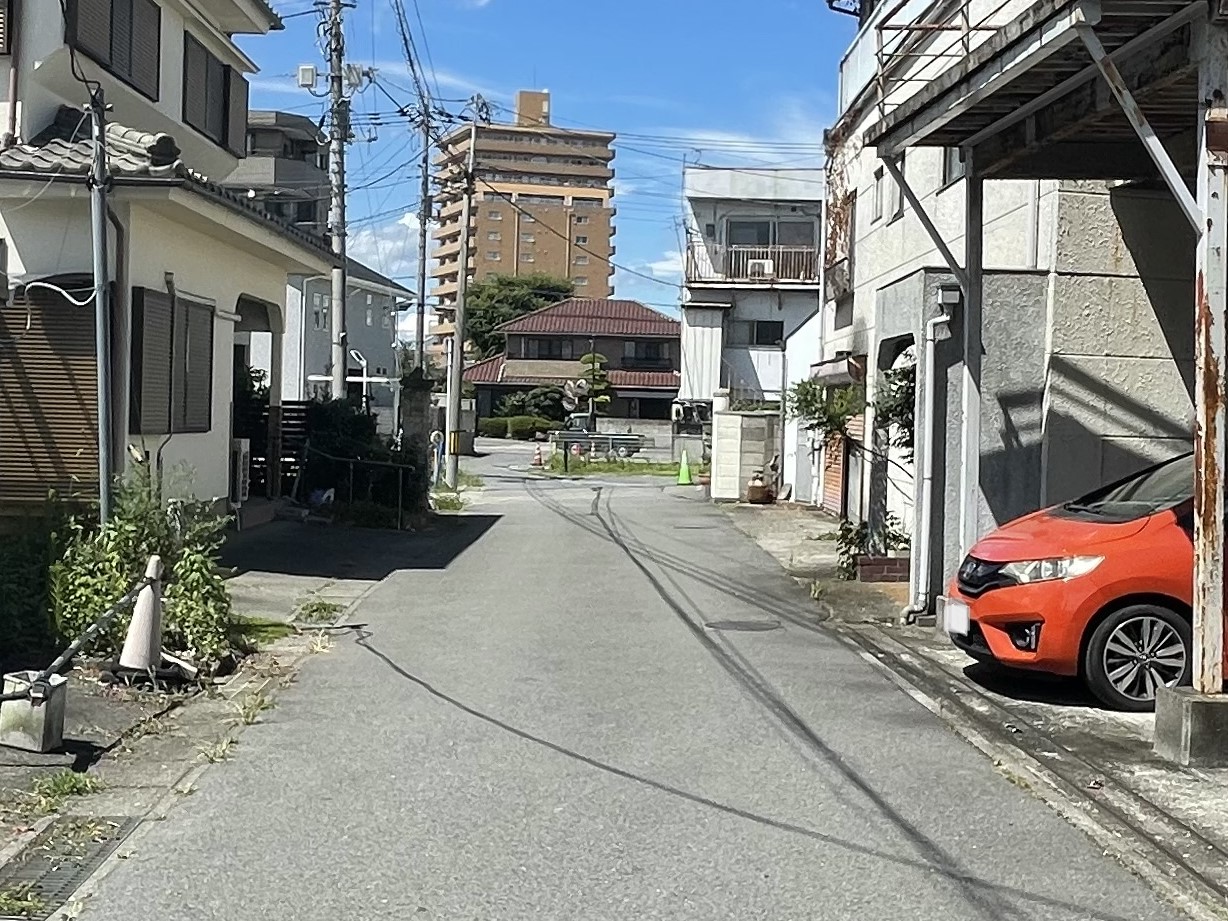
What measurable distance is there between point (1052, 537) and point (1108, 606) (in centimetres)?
63

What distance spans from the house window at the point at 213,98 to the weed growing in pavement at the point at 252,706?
38.0 ft

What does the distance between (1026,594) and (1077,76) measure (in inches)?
139

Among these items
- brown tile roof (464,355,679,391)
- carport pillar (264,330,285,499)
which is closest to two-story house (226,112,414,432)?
carport pillar (264,330,285,499)

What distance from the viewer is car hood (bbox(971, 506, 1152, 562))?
28.2 ft

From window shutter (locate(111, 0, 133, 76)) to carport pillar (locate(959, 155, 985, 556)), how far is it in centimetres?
945

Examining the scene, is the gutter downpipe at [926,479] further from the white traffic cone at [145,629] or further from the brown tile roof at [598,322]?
the brown tile roof at [598,322]

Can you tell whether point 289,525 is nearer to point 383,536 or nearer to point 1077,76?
point 383,536

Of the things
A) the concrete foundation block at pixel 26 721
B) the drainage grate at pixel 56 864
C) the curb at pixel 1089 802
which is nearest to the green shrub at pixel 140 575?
Result: the concrete foundation block at pixel 26 721

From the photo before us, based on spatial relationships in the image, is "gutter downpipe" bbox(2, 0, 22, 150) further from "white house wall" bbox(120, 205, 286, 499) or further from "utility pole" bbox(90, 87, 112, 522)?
"utility pole" bbox(90, 87, 112, 522)

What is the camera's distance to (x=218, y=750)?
7441 millimetres

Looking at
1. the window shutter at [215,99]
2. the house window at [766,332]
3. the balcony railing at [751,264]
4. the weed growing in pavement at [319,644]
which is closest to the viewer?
the weed growing in pavement at [319,644]

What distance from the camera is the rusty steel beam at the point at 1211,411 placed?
7262 mm

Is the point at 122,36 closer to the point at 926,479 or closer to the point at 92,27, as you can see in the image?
the point at 92,27

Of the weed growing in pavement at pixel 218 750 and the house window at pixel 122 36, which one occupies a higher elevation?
the house window at pixel 122 36
